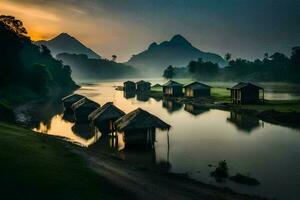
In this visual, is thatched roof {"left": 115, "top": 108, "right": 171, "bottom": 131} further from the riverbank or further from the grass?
the grass

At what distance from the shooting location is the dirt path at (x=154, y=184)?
63.1 ft

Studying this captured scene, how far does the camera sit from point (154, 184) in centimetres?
2117

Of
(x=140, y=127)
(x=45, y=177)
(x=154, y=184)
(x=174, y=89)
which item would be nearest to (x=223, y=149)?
(x=140, y=127)

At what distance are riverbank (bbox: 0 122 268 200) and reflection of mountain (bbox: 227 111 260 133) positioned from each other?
2271cm

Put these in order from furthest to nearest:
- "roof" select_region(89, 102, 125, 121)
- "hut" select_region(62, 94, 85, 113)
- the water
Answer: "hut" select_region(62, 94, 85, 113) < "roof" select_region(89, 102, 125, 121) < the water

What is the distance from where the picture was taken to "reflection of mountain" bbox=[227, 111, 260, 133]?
43384 millimetres

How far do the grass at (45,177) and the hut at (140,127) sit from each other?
23.2 ft

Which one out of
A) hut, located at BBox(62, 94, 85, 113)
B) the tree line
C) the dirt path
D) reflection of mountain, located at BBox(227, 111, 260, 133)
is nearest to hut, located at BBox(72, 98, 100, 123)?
hut, located at BBox(62, 94, 85, 113)

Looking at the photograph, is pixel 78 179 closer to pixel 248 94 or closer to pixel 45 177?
pixel 45 177

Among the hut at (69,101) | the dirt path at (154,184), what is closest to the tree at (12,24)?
the hut at (69,101)

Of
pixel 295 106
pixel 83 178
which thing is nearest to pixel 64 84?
pixel 295 106

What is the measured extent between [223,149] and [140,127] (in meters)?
9.04

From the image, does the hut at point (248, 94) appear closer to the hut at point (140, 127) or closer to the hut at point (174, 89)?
the hut at point (174, 89)

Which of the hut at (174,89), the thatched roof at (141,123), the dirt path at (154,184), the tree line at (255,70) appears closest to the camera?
the dirt path at (154,184)
